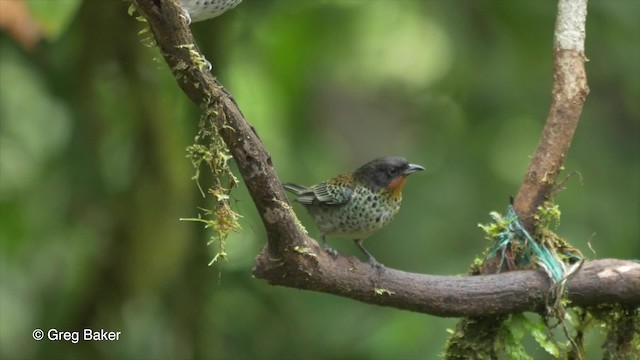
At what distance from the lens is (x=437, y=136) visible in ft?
20.1

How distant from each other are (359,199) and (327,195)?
0.14 m

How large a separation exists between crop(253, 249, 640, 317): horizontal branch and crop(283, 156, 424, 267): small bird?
0.76m

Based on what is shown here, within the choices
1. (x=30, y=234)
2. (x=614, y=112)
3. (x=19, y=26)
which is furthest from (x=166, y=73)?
(x=614, y=112)

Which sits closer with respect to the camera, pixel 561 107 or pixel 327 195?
pixel 561 107

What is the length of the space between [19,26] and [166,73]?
6.35 ft

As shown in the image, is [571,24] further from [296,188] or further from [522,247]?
[296,188]

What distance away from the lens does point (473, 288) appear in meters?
3.56

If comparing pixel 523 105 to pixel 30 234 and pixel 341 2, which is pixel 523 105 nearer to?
pixel 341 2

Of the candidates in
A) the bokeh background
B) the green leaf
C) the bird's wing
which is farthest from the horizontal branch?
the bokeh background

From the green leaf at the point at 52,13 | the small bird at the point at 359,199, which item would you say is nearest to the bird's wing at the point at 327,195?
the small bird at the point at 359,199

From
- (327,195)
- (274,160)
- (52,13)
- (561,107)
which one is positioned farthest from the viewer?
(274,160)

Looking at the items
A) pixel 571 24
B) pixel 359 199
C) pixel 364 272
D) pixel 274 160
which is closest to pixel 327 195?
pixel 359 199

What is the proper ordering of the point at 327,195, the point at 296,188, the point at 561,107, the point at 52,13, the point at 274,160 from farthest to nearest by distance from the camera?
the point at 274,160
the point at 296,188
the point at 327,195
the point at 561,107
the point at 52,13

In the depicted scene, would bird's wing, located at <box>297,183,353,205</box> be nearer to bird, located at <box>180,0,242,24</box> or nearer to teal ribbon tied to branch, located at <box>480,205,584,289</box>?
teal ribbon tied to branch, located at <box>480,205,584,289</box>
